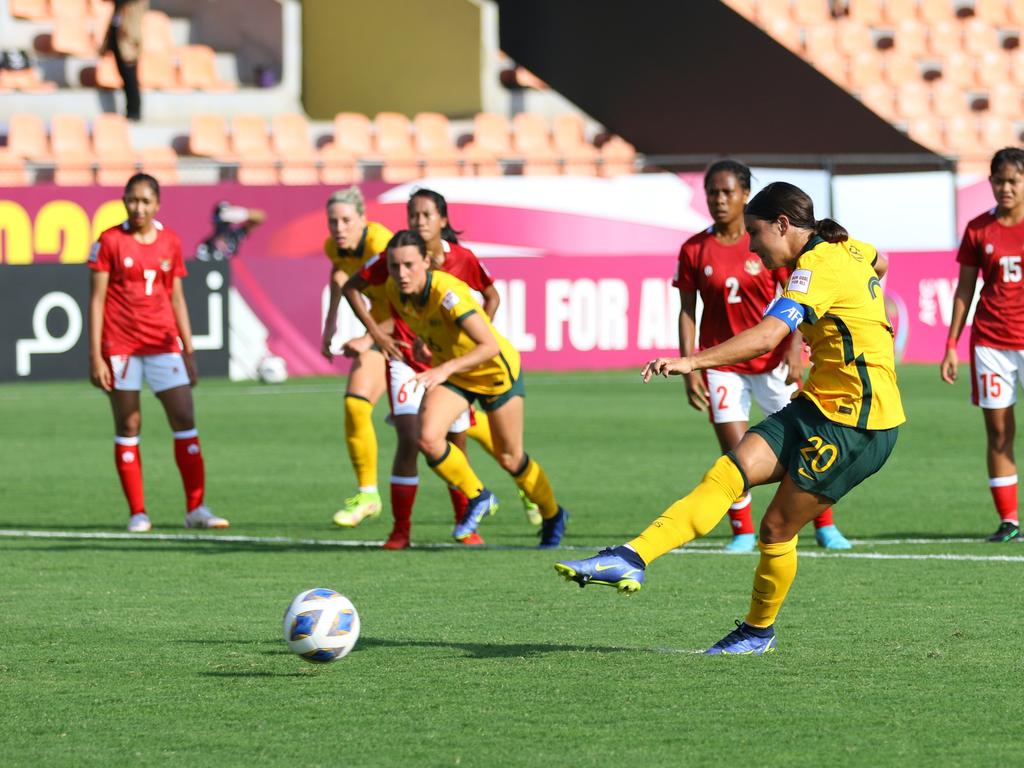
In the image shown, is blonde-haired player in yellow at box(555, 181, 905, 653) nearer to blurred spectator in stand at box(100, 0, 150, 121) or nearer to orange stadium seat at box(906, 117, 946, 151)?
blurred spectator in stand at box(100, 0, 150, 121)

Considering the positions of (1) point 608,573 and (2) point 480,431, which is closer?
(1) point 608,573

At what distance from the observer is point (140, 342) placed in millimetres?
10312

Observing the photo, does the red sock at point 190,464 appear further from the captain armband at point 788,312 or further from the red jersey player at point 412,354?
the captain armband at point 788,312

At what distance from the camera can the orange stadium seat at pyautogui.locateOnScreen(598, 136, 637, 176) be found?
81.6ft

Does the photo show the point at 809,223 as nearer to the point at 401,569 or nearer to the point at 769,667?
the point at 769,667

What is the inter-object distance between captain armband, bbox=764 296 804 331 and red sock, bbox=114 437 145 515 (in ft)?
18.2

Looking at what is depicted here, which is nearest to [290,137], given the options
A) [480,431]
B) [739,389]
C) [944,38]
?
[944,38]

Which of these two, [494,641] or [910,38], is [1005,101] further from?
[494,641]

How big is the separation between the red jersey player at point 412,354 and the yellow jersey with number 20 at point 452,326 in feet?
1.42

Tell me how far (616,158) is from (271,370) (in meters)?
6.74

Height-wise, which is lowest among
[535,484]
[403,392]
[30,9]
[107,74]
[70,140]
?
[535,484]

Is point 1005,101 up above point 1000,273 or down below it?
above

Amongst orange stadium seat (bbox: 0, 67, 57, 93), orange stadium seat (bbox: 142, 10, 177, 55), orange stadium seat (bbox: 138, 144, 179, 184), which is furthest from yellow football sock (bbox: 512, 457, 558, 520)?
orange stadium seat (bbox: 142, 10, 177, 55)

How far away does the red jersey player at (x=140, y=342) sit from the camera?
1023 cm
